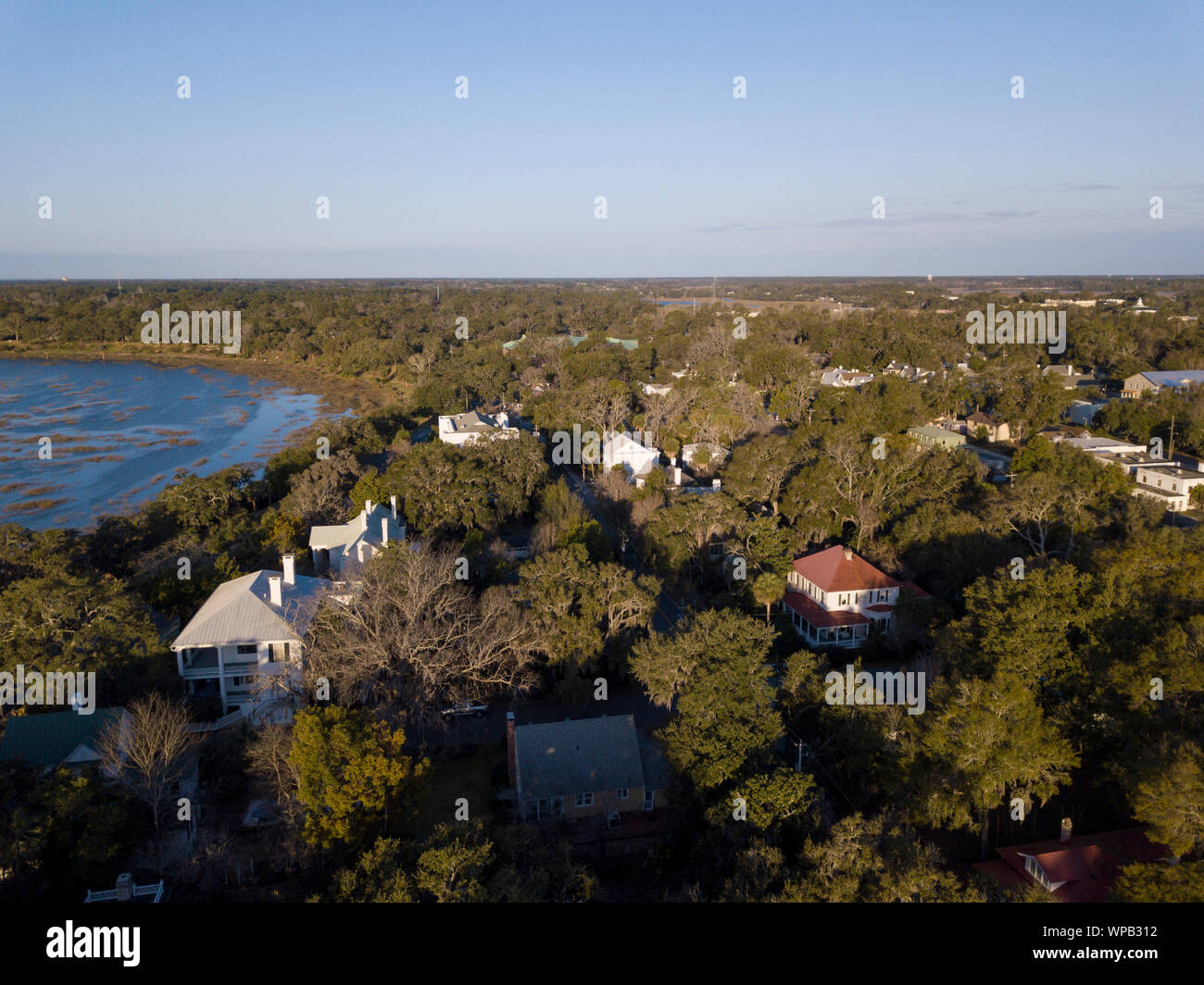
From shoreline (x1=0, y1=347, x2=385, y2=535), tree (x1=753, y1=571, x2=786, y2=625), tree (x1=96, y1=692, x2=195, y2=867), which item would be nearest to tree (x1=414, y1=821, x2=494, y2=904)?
tree (x1=96, y1=692, x2=195, y2=867)

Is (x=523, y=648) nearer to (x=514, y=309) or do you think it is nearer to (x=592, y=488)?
(x=592, y=488)

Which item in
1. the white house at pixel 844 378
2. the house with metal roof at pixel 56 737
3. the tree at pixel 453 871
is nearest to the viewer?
the tree at pixel 453 871

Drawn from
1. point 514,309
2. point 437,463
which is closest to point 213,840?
point 437,463

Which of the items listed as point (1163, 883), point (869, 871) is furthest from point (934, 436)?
point (869, 871)

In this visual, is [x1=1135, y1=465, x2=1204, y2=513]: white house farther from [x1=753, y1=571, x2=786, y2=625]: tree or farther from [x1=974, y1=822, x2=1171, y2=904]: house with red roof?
[x1=974, y1=822, x2=1171, y2=904]: house with red roof

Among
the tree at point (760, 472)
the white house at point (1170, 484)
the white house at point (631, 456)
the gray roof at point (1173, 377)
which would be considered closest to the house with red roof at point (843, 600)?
the tree at point (760, 472)

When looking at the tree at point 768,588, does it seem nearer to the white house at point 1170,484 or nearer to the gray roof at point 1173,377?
the white house at point 1170,484

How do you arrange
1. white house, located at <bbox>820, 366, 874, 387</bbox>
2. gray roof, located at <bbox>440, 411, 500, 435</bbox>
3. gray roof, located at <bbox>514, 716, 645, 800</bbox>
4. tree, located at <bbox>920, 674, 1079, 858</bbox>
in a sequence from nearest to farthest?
tree, located at <bbox>920, 674, 1079, 858</bbox> → gray roof, located at <bbox>514, 716, 645, 800</bbox> → gray roof, located at <bbox>440, 411, 500, 435</bbox> → white house, located at <bbox>820, 366, 874, 387</bbox>
